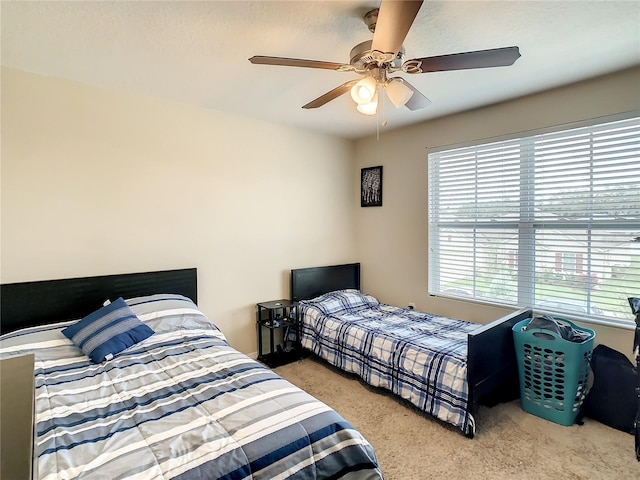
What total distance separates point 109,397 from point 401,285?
120 inches

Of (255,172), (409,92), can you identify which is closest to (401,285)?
(255,172)

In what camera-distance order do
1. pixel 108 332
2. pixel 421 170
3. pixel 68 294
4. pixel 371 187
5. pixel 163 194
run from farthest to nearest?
pixel 371 187 < pixel 421 170 < pixel 163 194 < pixel 68 294 < pixel 108 332

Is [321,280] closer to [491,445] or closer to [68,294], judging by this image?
[491,445]

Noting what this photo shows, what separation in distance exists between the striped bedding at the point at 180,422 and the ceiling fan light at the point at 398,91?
170 cm

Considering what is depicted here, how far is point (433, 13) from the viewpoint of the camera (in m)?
1.73

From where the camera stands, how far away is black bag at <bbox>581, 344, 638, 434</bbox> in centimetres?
224

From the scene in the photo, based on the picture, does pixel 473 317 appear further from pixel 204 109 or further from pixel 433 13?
pixel 204 109

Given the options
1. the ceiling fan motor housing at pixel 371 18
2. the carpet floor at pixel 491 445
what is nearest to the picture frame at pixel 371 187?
the carpet floor at pixel 491 445

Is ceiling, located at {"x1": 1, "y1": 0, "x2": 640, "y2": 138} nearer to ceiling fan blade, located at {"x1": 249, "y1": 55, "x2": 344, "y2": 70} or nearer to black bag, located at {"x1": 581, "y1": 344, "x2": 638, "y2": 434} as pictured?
ceiling fan blade, located at {"x1": 249, "y1": 55, "x2": 344, "y2": 70}

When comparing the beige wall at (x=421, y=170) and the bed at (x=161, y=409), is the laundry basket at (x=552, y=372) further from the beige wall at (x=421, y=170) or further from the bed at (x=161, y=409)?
the bed at (x=161, y=409)

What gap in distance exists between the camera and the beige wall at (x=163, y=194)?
93.6 inches


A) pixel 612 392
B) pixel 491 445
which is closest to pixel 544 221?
pixel 612 392

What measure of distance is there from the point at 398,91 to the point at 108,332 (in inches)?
91.0

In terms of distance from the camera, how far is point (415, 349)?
255 cm
